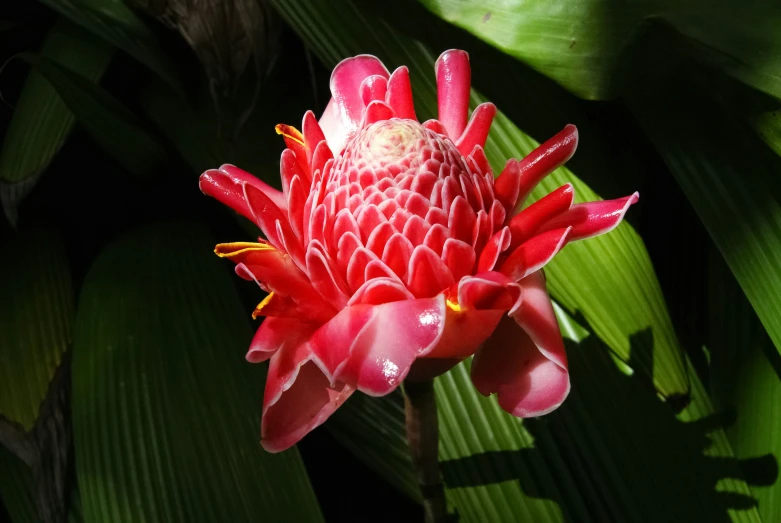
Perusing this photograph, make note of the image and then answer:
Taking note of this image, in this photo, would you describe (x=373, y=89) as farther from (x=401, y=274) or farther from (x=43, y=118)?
(x=43, y=118)

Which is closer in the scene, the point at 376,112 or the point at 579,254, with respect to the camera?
the point at 376,112

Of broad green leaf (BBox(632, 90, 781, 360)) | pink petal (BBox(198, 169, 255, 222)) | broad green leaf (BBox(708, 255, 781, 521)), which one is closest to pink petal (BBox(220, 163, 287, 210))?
pink petal (BBox(198, 169, 255, 222))

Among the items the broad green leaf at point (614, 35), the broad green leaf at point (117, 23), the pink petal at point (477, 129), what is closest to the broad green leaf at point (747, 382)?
the broad green leaf at point (614, 35)

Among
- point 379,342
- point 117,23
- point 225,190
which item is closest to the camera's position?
point 379,342

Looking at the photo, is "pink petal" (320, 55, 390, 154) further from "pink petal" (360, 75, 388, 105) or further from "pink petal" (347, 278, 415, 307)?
"pink petal" (347, 278, 415, 307)

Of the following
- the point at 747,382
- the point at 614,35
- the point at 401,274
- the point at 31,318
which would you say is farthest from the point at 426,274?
the point at 31,318

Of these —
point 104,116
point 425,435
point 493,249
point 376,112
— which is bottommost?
point 425,435

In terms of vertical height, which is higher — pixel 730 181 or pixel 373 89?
pixel 373 89

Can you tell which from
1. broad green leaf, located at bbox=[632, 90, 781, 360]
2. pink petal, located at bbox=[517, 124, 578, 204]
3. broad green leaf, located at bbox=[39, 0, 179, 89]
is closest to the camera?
pink petal, located at bbox=[517, 124, 578, 204]
